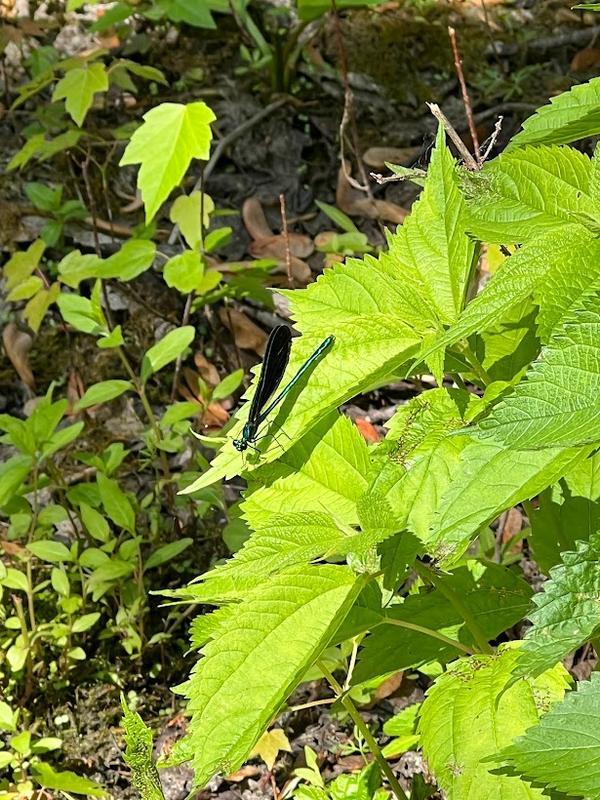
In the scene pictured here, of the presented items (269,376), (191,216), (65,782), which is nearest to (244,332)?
(191,216)

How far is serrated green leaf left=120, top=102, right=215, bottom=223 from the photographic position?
180cm

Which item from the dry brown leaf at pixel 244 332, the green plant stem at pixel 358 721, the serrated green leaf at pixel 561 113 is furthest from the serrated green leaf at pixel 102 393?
the serrated green leaf at pixel 561 113

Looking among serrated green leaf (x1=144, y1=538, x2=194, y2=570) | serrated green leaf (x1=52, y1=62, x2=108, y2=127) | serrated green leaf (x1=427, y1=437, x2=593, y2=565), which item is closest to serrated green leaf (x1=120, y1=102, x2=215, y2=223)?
serrated green leaf (x1=52, y1=62, x2=108, y2=127)

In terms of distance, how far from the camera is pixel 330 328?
0.99 m

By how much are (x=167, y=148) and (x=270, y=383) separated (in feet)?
3.19

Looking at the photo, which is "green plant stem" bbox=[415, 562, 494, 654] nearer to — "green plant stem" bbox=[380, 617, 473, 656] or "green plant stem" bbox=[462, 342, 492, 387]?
"green plant stem" bbox=[380, 617, 473, 656]

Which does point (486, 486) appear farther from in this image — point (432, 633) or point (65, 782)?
point (65, 782)

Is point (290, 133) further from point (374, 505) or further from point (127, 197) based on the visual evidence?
point (374, 505)

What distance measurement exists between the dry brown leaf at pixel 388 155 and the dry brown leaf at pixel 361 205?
123 mm

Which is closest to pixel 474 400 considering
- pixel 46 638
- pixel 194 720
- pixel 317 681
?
pixel 194 720

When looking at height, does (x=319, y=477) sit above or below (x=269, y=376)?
below

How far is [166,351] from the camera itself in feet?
6.53

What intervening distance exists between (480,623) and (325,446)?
31cm

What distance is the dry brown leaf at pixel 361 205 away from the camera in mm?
2910
